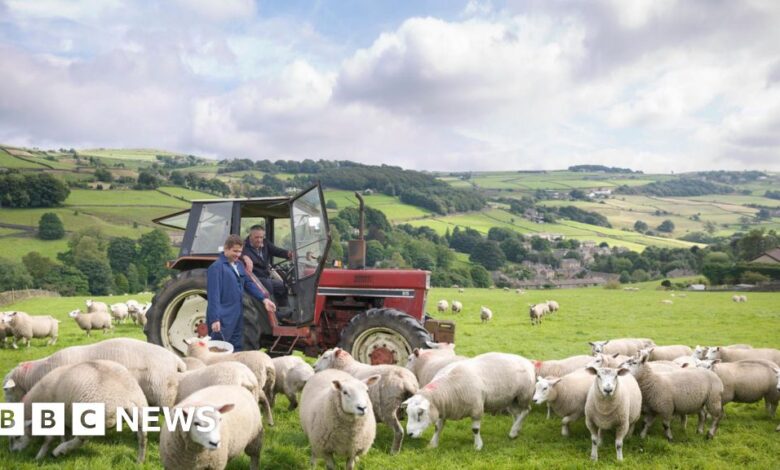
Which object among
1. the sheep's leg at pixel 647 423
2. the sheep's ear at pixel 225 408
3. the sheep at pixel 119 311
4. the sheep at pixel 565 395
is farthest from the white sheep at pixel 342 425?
the sheep at pixel 119 311

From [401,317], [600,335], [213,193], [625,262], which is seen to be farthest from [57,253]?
[625,262]

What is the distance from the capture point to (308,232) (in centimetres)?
841

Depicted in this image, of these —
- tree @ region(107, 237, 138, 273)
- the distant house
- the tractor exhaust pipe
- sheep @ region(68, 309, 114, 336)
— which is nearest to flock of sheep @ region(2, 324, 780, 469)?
the tractor exhaust pipe

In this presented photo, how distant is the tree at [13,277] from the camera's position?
5038 centimetres

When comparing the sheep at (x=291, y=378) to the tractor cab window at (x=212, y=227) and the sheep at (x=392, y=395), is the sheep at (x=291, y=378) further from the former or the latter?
the tractor cab window at (x=212, y=227)

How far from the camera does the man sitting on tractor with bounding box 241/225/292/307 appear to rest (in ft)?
26.8

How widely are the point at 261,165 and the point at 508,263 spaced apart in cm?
5958

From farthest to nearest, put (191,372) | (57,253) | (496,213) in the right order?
1. (496,213)
2. (57,253)
3. (191,372)

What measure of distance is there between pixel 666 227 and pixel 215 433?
127457mm

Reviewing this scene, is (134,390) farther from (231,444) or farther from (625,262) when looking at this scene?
(625,262)

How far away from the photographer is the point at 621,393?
615cm

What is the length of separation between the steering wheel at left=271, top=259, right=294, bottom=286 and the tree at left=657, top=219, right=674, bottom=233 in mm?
121502

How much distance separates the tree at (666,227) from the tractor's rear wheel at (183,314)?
123 meters

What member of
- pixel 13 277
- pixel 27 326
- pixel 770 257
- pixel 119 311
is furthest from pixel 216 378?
pixel 770 257
